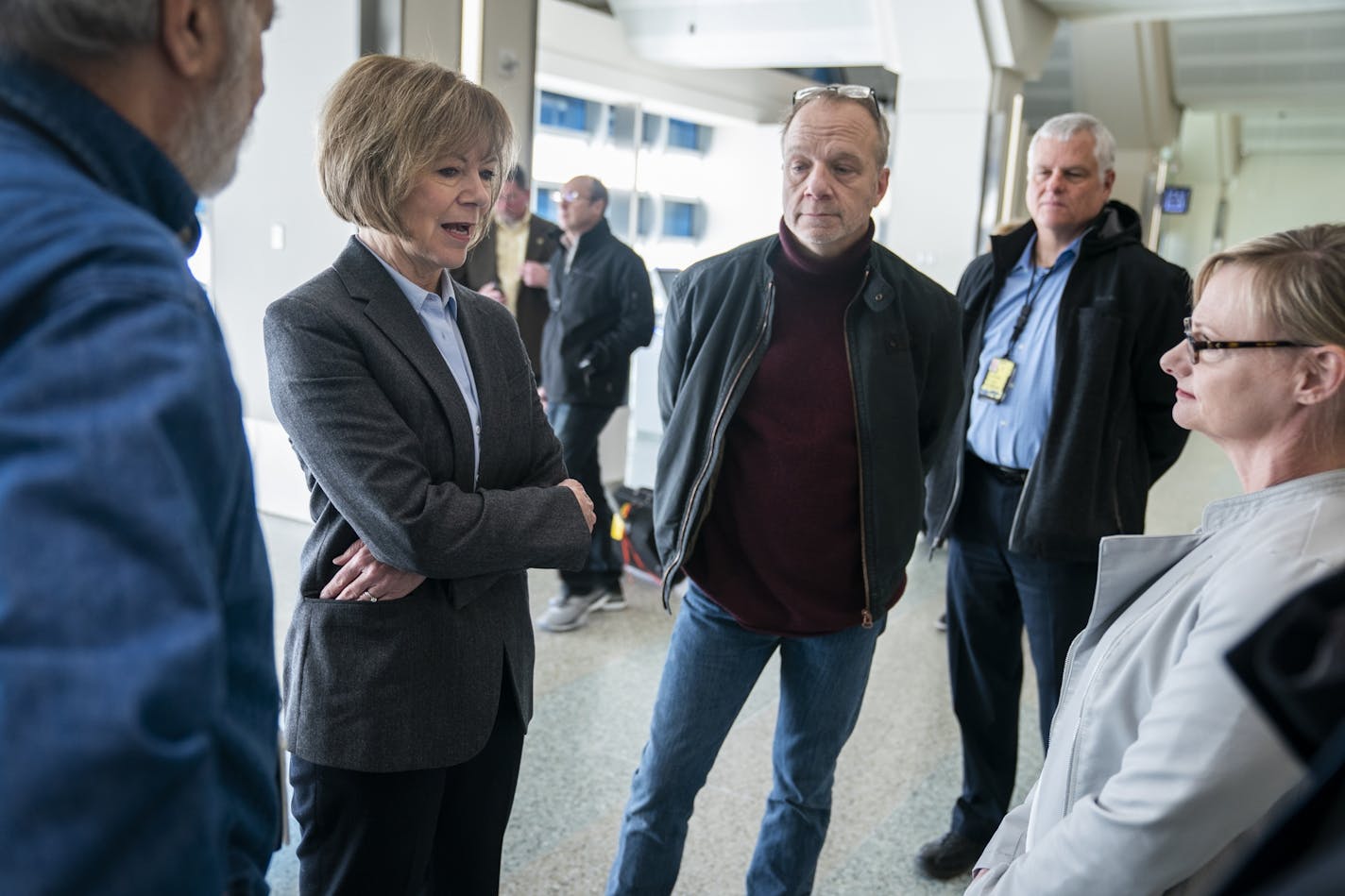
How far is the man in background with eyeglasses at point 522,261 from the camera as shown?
470 centimetres

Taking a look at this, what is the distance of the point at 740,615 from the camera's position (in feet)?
6.07

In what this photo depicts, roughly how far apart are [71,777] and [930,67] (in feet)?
28.6

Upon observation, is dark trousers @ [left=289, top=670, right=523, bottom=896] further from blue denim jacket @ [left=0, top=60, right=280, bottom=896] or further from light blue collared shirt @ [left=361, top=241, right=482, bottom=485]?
blue denim jacket @ [left=0, top=60, right=280, bottom=896]

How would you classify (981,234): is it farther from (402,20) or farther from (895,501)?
(895,501)

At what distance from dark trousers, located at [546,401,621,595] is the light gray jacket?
10.1 feet

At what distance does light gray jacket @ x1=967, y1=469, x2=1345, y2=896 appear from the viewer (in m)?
0.97

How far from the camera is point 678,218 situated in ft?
51.2

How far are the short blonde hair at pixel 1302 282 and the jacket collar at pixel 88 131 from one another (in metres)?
1.14

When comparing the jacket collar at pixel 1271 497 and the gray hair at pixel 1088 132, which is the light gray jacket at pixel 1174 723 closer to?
the jacket collar at pixel 1271 497

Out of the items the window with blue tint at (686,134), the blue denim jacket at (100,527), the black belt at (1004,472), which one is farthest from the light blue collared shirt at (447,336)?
the window with blue tint at (686,134)

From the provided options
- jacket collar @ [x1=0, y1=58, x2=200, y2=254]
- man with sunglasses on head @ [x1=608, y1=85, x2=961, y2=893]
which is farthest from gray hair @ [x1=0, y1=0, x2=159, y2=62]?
man with sunglasses on head @ [x1=608, y1=85, x2=961, y2=893]

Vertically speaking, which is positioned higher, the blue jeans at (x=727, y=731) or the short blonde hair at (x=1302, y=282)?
the short blonde hair at (x=1302, y=282)

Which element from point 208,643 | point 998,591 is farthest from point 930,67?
point 208,643

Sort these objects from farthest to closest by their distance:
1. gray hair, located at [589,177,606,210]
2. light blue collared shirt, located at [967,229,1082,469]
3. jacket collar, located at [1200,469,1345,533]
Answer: gray hair, located at [589,177,606,210]
light blue collared shirt, located at [967,229,1082,469]
jacket collar, located at [1200,469,1345,533]
